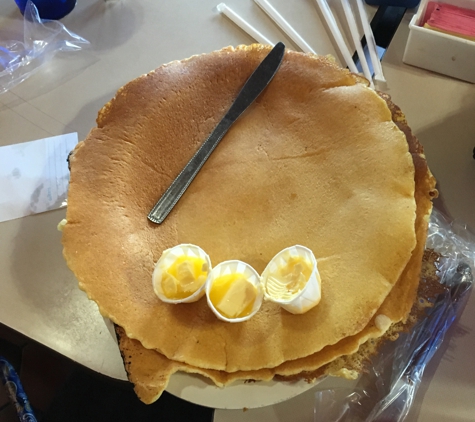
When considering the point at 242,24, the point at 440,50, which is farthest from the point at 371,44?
the point at 242,24

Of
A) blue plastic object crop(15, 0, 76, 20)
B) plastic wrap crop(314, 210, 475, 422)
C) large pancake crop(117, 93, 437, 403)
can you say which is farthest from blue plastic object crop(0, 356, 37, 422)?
blue plastic object crop(15, 0, 76, 20)

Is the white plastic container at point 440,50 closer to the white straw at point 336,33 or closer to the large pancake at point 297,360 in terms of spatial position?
the white straw at point 336,33

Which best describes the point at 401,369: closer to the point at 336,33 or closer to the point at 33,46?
the point at 336,33

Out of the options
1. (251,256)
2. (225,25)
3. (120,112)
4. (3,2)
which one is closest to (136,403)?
(251,256)

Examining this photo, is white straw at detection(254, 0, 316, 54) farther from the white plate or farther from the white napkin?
the white plate

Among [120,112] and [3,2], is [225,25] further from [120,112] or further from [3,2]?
[3,2]
